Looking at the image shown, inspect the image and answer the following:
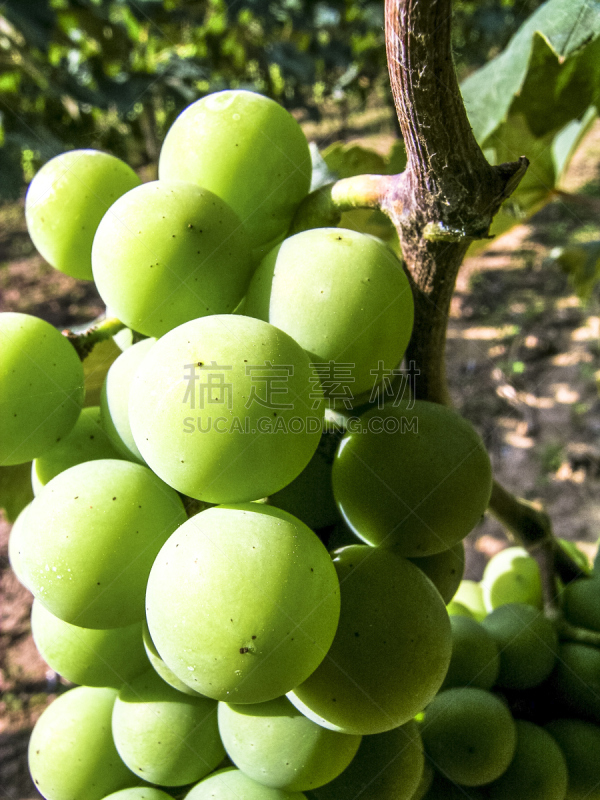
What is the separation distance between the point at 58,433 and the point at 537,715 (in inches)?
31.0

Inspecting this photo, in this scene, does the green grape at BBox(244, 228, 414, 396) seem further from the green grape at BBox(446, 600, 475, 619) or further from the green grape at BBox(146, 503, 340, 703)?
the green grape at BBox(446, 600, 475, 619)

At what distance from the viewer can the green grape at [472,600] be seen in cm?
105

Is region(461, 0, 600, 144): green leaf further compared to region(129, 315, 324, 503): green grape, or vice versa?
region(461, 0, 600, 144): green leaf

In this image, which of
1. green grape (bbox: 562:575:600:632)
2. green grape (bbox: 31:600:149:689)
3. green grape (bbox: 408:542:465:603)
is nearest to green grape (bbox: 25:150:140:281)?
green grape (bbox: 31:600:149:689)

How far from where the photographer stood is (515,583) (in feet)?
3.42

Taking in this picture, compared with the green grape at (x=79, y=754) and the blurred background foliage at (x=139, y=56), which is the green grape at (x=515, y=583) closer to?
the green grape at (x=79, y=754)

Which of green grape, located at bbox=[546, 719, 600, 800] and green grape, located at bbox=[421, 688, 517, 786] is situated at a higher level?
green grape, located at bbox=[421, 688, 517, 786]

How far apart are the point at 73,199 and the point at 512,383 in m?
2.09

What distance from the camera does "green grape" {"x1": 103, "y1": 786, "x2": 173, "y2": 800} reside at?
698 mm

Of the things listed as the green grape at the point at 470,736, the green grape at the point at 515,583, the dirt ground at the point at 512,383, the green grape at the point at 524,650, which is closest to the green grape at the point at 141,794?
the green grape at the point at 470,736

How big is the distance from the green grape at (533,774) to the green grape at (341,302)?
562 mm

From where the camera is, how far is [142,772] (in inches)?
27.4

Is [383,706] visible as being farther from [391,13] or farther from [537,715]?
[391,13]

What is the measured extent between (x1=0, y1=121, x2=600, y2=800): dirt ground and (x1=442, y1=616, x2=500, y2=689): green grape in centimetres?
70
